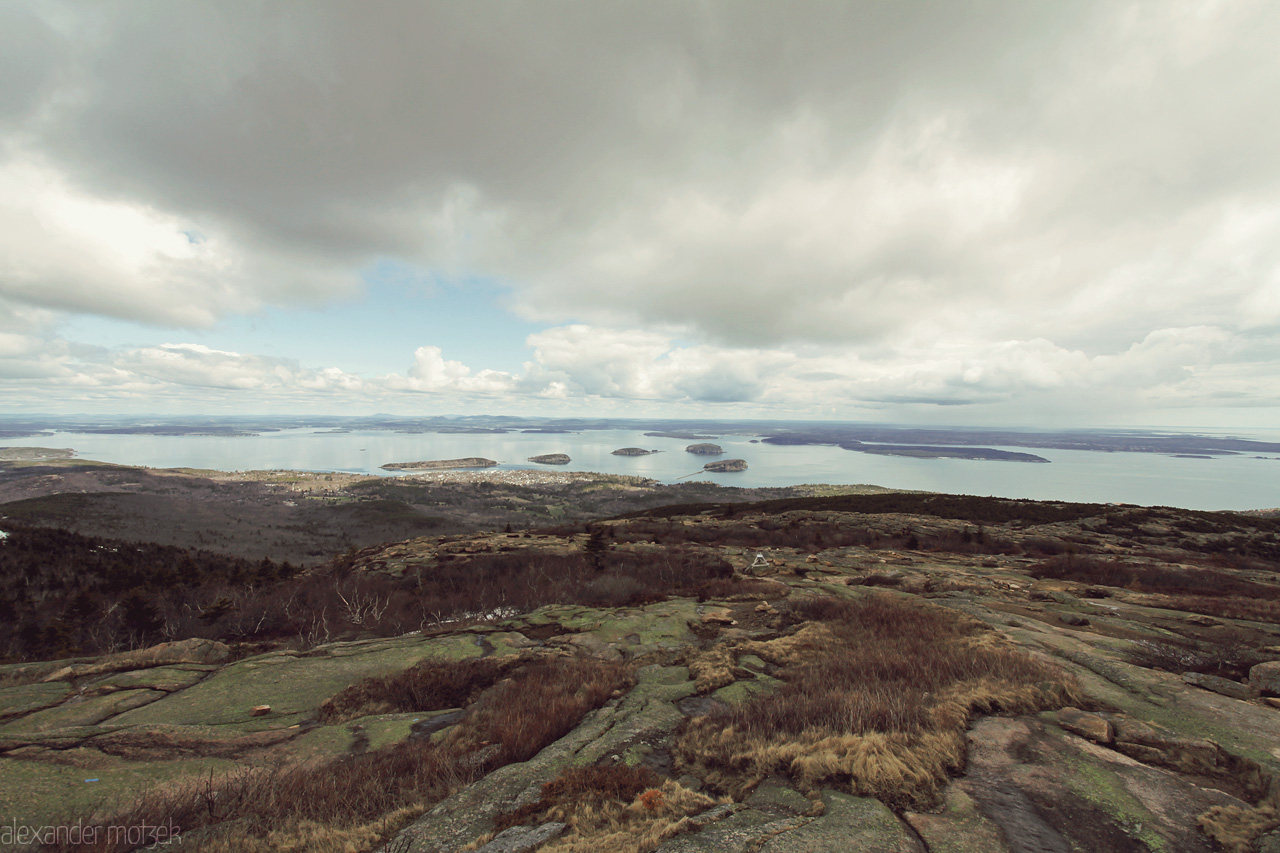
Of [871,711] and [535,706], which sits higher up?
[871,711]

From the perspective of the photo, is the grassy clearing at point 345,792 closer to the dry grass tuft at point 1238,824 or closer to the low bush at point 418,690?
the low bush at point 418,690

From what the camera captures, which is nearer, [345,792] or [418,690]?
[345,792]

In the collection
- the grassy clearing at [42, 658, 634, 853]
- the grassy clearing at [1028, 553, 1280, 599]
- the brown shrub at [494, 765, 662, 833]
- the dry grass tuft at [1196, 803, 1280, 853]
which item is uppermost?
the dry grass tuft at [1196, 803, 1280, 853]

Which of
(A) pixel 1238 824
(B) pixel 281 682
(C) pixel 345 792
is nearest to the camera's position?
(A) pixel 1238 824

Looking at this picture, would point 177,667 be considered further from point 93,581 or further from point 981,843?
point 93,581

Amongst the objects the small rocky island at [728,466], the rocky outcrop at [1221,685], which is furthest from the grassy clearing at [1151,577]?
the small rocky island at [728,466]

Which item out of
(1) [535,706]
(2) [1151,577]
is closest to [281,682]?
(1) [535,706]

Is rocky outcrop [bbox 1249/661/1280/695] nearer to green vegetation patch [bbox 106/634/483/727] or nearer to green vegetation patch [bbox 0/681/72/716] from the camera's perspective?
green vegetation patch [bbox 106/634/483/727]

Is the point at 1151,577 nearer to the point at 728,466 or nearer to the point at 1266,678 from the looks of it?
the point at 1266,678

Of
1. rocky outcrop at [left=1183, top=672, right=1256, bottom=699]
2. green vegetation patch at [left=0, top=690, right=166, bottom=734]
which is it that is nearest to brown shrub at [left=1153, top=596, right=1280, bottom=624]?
rocky outcrop at [left=1183, top=672, right=1256, bottom=699]
